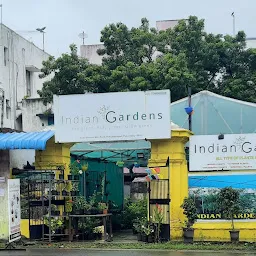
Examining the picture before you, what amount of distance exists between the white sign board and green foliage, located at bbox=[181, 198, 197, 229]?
4.52 meters

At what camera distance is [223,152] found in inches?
611

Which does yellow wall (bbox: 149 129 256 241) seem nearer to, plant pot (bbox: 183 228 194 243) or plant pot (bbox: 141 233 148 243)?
plant pot (bbox: 183 228 194 243)

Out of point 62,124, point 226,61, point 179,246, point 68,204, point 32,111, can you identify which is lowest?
point 179,246

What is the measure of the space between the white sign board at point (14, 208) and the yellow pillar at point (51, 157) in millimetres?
1290

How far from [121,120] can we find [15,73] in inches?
731

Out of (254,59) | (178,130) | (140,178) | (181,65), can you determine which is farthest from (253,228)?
(254,59)

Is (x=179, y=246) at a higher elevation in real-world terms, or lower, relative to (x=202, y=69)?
lower

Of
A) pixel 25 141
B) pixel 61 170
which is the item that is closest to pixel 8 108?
pixel 61 170

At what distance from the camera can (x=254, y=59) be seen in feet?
93.2

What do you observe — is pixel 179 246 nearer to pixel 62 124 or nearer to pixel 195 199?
pixel 195 199

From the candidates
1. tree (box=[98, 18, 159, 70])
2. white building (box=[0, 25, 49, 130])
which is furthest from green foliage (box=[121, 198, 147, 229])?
white building (box=[0, 25, 49, 130])

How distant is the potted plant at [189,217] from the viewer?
14.7 meters

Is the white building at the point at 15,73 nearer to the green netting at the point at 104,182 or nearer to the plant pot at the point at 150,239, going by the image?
the green netting at the point at 104,182

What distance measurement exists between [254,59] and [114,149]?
12.4 m
